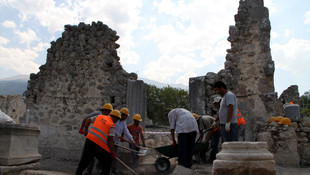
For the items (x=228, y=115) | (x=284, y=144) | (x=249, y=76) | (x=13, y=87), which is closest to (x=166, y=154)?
(x=228, y=115)

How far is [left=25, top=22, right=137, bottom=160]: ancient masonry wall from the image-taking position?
27.6 ft

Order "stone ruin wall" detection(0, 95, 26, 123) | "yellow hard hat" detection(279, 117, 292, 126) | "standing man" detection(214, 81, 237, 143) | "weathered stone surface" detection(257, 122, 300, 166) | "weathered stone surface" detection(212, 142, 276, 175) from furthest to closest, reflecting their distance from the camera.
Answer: "stone ruin wall" detection(0, 95, 26, 123), "yellow hard hat" detection(279, 117, 292, 126), "weathered stone surface" detection(257, 122, 300, 166), "standing man" detection(214, 81, 237, 143), "weathered stone surface" detection(212, 142, 276, 175)

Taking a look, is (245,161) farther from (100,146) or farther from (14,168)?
(14,168)

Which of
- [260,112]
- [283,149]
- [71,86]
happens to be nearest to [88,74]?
[71,86]

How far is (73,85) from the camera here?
29.8 ft

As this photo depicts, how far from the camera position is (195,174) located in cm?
533

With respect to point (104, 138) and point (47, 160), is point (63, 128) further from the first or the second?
point (104, 138)

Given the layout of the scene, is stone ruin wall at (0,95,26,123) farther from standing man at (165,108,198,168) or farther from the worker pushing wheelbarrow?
standing man at (165,108,198,168)

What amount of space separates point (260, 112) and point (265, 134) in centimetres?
126

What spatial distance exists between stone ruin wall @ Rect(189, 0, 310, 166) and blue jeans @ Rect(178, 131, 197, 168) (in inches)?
111

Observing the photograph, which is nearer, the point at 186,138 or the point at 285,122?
the point at 186,138

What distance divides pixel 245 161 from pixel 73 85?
672cm

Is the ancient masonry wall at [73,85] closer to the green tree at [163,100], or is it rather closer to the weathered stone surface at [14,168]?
the weathered stone surface at [14,168]

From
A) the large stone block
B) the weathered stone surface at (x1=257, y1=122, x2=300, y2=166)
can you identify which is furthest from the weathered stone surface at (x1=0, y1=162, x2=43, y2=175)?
the weathered stone surface at (x1=257, y1=122, x2=300, y2=166)
